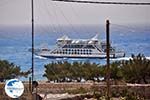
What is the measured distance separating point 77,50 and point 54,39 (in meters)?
0.49

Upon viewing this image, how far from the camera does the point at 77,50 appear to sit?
7.77 metres

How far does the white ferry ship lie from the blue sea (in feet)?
0.30

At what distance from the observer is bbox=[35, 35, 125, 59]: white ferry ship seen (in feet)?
25.1

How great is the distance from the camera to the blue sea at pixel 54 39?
7.50 metres

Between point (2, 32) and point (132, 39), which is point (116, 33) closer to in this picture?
point (132, 39)

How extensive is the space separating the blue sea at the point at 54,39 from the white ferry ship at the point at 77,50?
0.30 ft

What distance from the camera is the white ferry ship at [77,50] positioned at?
7.64 m

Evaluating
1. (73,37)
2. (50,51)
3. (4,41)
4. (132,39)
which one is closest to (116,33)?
(132,39)

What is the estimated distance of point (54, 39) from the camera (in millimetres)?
7707

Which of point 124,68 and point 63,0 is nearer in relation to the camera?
point 63,0

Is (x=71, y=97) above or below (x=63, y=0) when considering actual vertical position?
below

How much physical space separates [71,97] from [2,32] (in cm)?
176

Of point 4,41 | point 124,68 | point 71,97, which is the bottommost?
point 71,97

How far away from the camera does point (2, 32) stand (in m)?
7.58
